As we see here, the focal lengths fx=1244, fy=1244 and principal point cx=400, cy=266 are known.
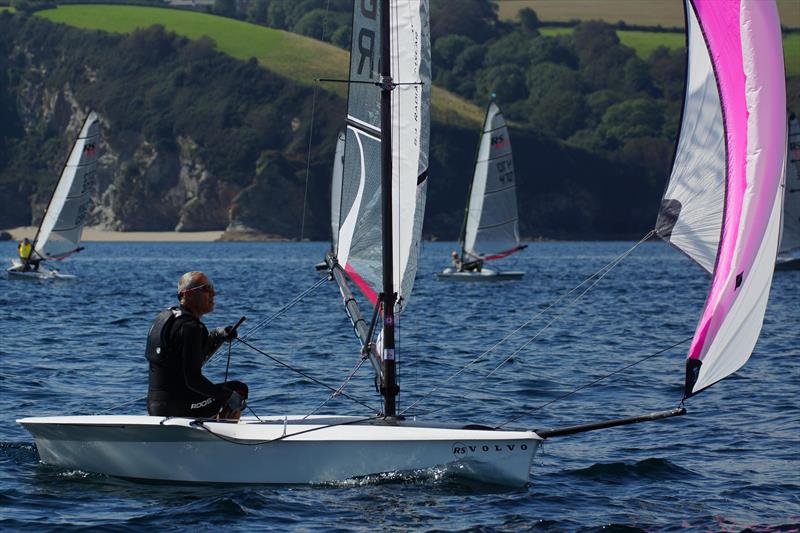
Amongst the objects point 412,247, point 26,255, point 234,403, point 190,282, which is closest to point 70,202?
point 26,255

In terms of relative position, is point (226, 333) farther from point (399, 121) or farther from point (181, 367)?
point (399, 121)

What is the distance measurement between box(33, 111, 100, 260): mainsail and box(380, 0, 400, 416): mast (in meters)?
34.7

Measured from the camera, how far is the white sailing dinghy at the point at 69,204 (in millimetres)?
44469

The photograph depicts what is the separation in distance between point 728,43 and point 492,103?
114 ft

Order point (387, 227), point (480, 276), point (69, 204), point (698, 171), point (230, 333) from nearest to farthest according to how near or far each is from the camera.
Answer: point (698, 171) < point (230, 333) < point (387, 227) < point (69, 204) < point (480, 276)

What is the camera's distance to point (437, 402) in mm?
15961

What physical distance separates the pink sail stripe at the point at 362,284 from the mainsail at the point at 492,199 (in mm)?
31794

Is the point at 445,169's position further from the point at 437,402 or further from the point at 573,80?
the point at 437,402

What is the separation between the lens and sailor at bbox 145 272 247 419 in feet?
34.1

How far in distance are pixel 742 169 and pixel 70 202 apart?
3867 cm

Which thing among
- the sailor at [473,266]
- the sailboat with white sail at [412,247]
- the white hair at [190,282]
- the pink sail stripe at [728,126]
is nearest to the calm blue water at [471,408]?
the sailboat with white sail at [412,247]

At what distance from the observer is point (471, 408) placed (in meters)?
15.4

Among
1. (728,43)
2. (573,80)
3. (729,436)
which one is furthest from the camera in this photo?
(573,80)

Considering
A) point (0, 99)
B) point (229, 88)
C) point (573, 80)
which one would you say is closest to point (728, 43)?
point (229, 88)
